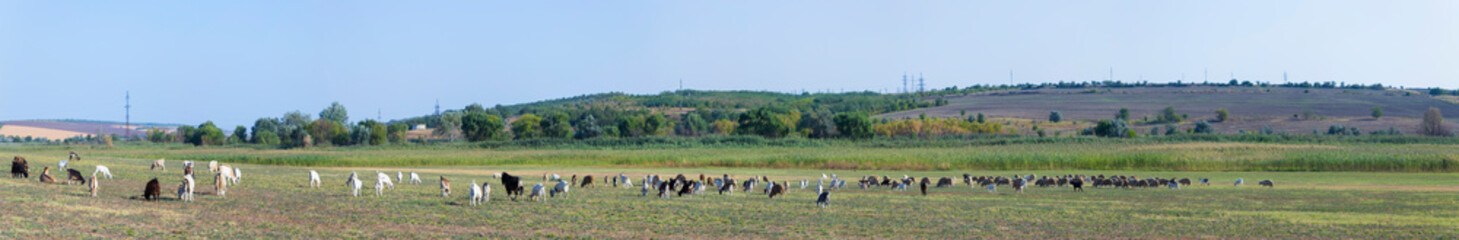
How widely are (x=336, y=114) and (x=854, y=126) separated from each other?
9256 centimetres

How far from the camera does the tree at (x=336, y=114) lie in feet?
550

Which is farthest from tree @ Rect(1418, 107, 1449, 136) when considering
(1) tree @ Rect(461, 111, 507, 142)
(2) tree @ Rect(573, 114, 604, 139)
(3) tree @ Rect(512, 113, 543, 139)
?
(1) tree @ Rect(461, 111, 507, 142)

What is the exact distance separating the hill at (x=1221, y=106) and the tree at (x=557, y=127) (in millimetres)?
47971

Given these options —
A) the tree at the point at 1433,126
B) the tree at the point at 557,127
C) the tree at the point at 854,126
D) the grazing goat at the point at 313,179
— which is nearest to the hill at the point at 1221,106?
the tree at the point at 1433,126

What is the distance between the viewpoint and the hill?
Answer: 409 ft

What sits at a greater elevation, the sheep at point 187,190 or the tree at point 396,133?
the tree at point 396,133

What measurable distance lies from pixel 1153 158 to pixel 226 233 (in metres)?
53.4

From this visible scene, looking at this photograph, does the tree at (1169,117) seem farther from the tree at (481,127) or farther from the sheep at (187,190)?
the sheep at (187,190)

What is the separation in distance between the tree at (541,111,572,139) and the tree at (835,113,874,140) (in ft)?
107

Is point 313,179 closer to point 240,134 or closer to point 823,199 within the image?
point 823,199

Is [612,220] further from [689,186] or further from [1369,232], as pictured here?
[1369,232]

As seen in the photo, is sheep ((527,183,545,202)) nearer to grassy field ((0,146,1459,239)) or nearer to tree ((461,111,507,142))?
grassy field ((0,146,1459,239))

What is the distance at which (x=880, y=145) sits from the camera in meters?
92.6

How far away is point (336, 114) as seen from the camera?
168625mm
